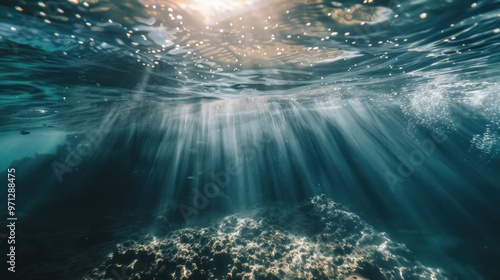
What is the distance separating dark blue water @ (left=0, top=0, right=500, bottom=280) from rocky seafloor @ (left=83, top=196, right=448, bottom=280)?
9 cm

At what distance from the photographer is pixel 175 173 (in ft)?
81.4

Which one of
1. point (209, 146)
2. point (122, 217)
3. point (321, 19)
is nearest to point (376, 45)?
point (321, 19)

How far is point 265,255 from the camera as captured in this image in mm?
11625

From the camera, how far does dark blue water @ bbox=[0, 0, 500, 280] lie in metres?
8.00

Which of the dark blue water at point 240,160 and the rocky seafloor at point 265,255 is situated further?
the rocky seafloor at point 265,255

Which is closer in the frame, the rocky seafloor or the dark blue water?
the dark blue water

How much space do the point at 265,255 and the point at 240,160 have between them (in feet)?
63.5

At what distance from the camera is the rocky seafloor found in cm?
1031

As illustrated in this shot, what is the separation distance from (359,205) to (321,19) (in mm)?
20317

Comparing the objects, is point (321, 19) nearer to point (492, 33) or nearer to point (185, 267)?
point (492, 33)

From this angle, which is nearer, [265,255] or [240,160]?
[265,255]

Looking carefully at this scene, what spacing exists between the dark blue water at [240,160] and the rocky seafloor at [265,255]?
0.31 feet

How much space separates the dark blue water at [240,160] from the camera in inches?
315

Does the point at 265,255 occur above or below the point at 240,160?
below
